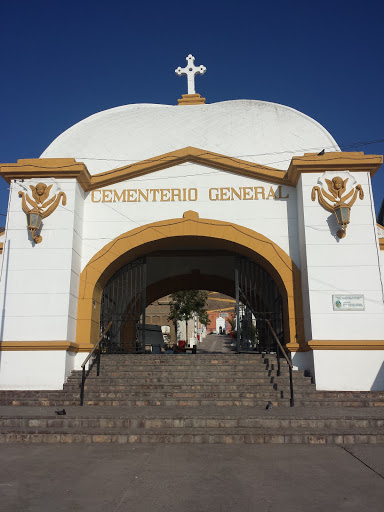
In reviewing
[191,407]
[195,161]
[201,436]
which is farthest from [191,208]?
[201,436]

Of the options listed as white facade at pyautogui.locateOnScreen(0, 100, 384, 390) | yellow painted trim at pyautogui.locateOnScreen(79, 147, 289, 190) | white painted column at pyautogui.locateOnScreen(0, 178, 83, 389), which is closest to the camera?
white facade at pyautogui.locateOnScreen(0, 100, 384, 390)

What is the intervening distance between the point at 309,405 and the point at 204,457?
11.7ft

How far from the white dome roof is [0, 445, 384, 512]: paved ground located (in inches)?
357

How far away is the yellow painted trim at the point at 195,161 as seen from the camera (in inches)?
387

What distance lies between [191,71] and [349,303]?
1116 cm

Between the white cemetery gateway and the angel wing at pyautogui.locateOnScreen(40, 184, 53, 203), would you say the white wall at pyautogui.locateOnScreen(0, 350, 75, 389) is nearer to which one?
the white cemetery gateway

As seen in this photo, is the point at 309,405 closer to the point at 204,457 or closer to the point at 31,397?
the point at 204,457

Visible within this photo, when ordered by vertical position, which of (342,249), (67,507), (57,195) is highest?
(57,195)

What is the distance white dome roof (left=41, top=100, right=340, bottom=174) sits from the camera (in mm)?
13094

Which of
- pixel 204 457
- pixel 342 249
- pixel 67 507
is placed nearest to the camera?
pixel 67 507

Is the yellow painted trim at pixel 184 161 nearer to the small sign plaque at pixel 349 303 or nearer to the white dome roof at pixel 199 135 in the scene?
the white dome roof at pixel 199 135

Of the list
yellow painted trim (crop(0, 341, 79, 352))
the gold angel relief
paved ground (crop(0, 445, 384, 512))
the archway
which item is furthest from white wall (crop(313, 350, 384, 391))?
the gold angel relief

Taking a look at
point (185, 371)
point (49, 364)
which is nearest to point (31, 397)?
point (49, 364)

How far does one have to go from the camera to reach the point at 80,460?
480cm
